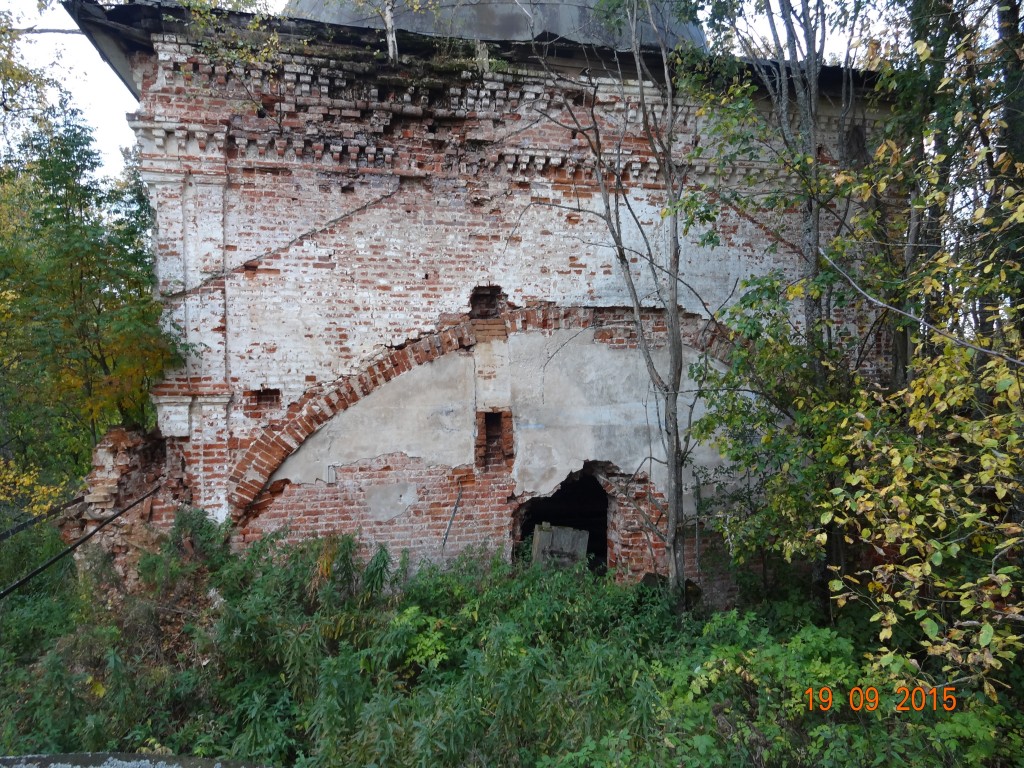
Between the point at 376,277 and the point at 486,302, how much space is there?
1102mm

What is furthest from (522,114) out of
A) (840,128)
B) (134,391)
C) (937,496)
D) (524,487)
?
(937,496)

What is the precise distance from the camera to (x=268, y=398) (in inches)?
228

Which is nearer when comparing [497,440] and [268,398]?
[268,398]

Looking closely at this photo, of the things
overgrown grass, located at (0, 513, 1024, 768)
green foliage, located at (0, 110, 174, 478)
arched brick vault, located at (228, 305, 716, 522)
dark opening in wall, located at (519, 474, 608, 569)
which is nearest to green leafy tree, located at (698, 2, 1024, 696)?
overgrown grass, located at (0, 513, 1024, 768)

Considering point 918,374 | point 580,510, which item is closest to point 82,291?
point 580,510

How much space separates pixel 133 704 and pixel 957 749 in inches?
210

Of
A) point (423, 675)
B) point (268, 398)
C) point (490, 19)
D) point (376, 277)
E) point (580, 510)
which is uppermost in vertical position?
point (490, 19)

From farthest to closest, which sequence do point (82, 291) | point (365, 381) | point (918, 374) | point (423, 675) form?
point (365, 381) → point (82, 291) → point (918, 374) → point (423, 675)

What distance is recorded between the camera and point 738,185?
6.81 metres
